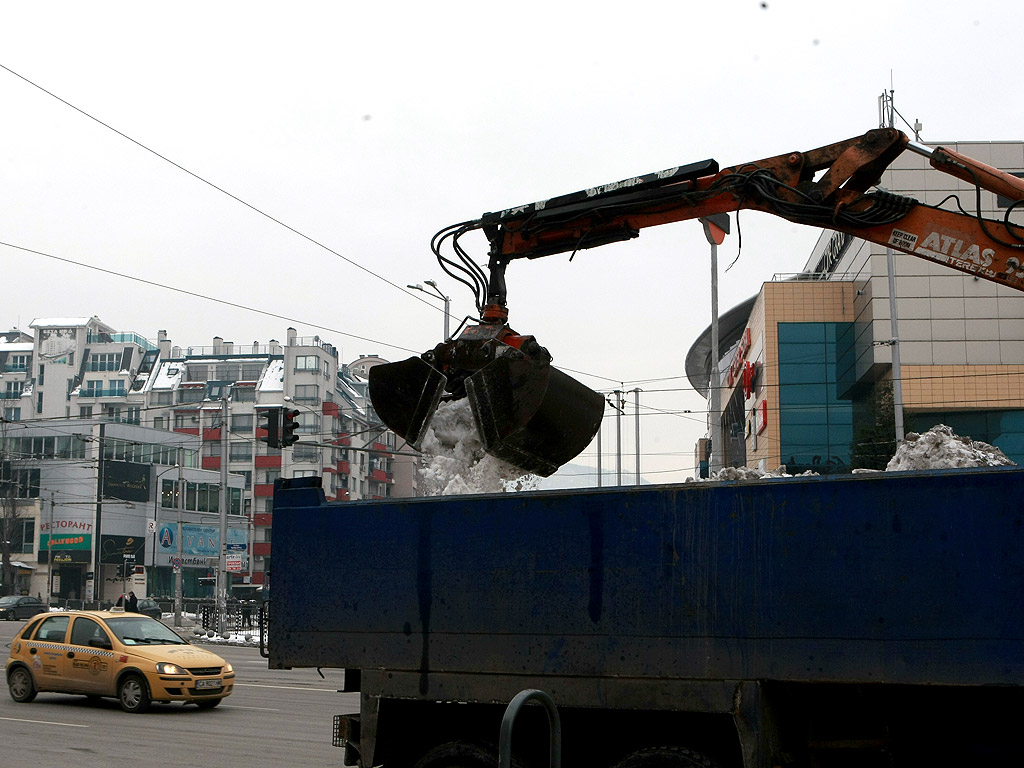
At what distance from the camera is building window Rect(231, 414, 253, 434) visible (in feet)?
346

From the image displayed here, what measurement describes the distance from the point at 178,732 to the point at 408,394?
6512 millimetres

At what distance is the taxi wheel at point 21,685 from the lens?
53.0 feet

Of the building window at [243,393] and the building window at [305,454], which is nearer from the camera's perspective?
the building window at [305,454]

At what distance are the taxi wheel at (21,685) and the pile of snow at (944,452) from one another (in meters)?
12.8

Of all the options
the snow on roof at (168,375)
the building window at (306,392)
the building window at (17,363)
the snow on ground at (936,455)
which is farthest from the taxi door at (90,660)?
the building window at (17,363)

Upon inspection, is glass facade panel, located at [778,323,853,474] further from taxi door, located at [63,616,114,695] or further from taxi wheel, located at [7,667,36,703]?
taxi wheel, located at [7,667,36,703]

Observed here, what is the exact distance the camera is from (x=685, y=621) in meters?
5.62

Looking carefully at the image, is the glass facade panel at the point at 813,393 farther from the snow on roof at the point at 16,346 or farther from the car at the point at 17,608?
the snow on roof at the point at 16,346

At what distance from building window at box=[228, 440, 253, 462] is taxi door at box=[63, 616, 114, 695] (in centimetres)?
8891

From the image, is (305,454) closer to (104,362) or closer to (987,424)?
(104,362)

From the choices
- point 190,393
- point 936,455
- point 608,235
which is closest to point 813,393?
point 936,455

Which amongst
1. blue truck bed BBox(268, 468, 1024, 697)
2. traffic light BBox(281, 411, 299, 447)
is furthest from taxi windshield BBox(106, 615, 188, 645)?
blue truck bed BBox(268, 468, 1024, 697)

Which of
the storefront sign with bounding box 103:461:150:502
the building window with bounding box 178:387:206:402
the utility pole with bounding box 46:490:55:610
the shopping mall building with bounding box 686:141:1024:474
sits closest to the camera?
the shopping mall building with bounding box 686:141:1024:474

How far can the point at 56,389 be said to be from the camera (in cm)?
11462
